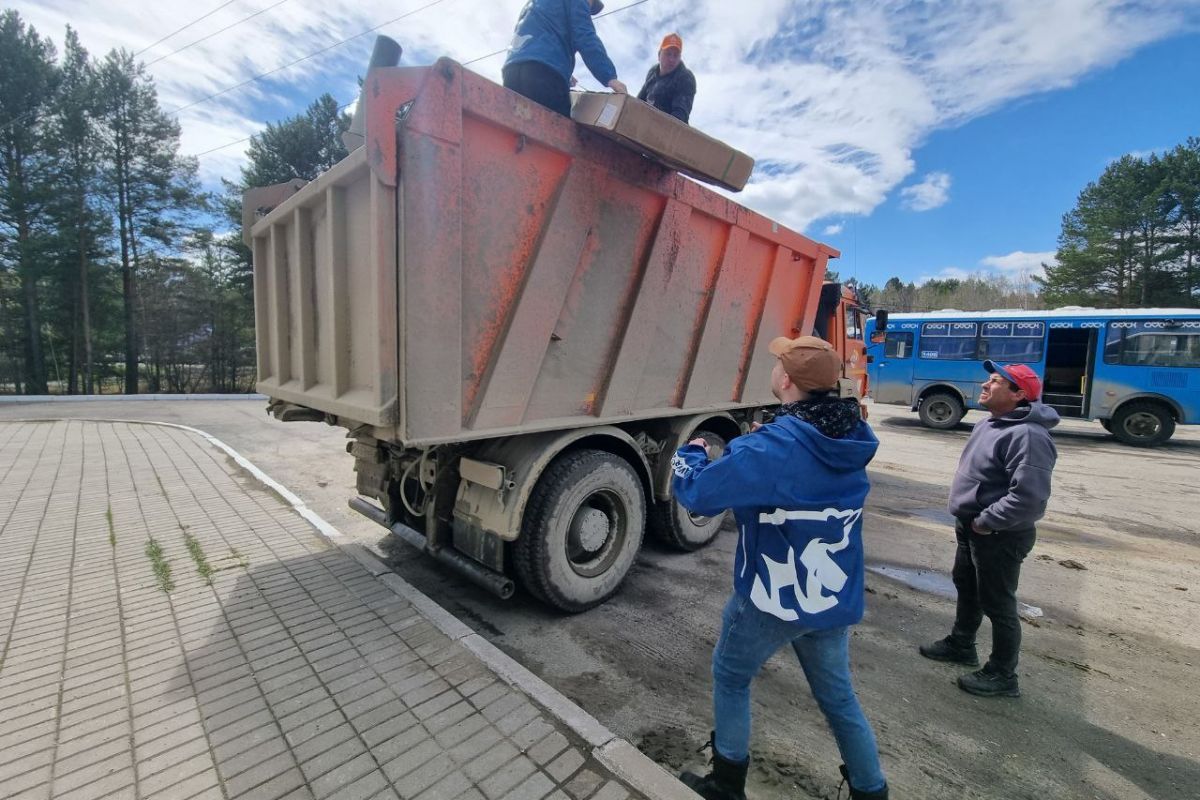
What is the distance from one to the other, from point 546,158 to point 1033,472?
3066 mm

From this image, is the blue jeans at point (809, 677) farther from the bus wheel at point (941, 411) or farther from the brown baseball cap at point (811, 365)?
the bus wheel at point (941, 411)

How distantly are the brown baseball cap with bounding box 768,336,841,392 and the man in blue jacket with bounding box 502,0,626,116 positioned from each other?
6.86 ft

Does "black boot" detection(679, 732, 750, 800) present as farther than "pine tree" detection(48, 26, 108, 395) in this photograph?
No

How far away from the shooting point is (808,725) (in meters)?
2.59

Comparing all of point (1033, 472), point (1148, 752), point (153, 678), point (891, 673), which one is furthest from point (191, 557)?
point (1148, 752)

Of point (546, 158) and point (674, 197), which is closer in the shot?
point (546, 158)

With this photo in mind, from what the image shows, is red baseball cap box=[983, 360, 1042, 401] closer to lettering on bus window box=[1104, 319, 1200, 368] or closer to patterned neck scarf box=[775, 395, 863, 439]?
patterned neck scarf box=[775, 395, 863, 439]

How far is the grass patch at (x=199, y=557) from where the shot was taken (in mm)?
3766

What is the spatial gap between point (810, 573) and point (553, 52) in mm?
3170

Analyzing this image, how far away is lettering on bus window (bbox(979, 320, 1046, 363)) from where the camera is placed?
12.4 m

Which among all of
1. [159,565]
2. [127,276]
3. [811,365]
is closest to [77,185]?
[127,276]

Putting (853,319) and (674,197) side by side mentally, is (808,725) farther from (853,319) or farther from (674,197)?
(853,319)

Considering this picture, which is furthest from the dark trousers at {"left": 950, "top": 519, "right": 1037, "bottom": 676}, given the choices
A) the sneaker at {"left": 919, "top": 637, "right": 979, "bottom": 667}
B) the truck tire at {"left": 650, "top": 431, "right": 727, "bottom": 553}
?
the truck tire at {"left": 650, "top": 431, "right": 727, "bottom": 553}

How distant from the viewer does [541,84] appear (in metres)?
3.09
